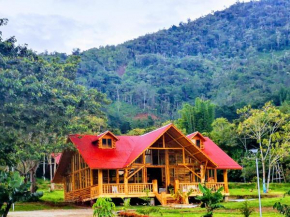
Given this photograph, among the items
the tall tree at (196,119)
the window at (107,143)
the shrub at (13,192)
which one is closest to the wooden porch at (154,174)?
the window at (107,143)

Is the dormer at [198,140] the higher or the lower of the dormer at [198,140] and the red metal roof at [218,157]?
the higher

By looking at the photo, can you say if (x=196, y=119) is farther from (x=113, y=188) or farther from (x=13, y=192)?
(x=13, y=192)

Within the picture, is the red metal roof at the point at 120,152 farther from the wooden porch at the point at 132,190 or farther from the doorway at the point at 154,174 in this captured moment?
the doorway at the point at 154,174

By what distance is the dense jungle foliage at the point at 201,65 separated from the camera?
9886cm

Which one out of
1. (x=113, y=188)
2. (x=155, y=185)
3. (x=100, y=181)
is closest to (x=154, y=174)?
(x=155, y=185)

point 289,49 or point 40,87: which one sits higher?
point 289,49

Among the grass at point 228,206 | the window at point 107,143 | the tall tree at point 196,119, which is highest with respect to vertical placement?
the tall tree at point 196,119

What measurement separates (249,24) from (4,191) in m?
170

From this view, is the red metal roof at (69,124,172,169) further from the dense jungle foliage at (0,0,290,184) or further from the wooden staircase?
the wooden staircase

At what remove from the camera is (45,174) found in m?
55.9

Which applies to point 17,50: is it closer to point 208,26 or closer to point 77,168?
point 77,168

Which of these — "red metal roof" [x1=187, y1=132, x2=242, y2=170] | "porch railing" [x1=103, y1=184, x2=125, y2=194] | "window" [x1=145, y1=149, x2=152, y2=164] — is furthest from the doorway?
"porch railing" [x1=103, y1=184, x2=125, y2=194]

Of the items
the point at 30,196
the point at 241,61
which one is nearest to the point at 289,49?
the point at 241,61


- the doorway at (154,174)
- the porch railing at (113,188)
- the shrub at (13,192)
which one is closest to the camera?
the shrub at (13,192)
